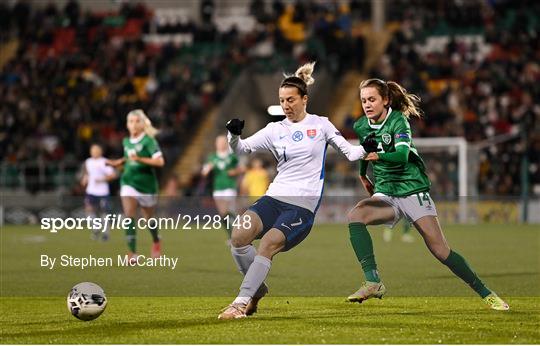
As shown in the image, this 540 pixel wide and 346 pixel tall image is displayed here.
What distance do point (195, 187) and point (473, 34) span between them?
397 inches

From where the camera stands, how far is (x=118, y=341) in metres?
8.05

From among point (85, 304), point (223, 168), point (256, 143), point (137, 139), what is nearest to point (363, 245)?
point (256, 143)

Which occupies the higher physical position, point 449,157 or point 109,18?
point 109,18

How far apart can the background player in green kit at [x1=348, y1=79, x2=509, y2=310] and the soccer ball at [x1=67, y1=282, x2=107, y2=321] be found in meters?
2.25

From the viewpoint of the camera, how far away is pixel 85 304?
919 centimetres

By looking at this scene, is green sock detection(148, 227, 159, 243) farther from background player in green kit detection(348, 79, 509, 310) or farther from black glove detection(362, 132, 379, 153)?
black glove detection(362, 132, 379, 153)

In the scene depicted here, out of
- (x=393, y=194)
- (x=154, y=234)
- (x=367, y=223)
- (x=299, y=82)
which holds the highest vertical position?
(x=299, y=82)

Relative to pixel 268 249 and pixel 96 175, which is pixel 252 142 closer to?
pixel 268 249

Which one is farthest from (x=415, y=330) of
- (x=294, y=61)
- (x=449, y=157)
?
(x=294, y=61)

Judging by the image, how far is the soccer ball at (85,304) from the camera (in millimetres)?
9188

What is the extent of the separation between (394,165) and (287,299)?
2224 millimetres

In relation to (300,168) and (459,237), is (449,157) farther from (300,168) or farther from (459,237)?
(300,168)

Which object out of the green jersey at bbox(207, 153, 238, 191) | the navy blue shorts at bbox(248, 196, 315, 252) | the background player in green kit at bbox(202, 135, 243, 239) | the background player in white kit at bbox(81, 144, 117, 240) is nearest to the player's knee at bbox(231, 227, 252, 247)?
the navy blue shorts at bbox(248, 196, 315, 252)

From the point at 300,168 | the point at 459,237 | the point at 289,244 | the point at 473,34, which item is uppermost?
the point at 473,34
